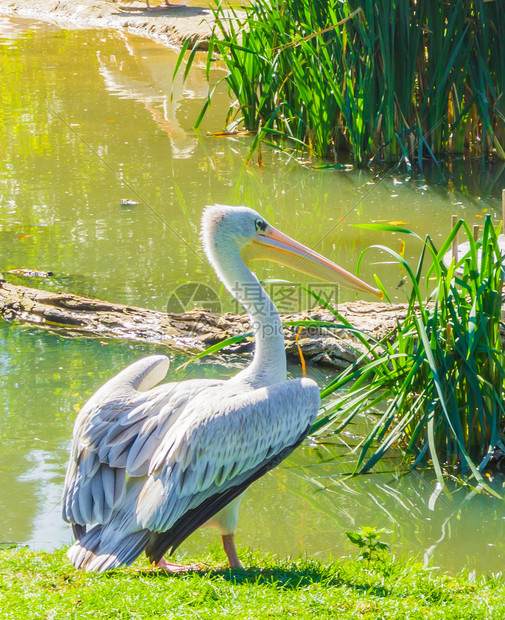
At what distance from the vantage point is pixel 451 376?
12.5ft

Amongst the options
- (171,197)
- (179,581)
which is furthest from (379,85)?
(179,581)

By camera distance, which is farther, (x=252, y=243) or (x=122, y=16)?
(x=122, y=16)

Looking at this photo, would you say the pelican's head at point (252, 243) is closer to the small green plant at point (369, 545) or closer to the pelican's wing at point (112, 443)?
the pelican's wing at point (112, 443)

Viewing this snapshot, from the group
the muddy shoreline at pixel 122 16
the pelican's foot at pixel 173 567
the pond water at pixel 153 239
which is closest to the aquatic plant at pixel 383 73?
the pond water at pixel 153 239

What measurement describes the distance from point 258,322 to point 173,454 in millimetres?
771

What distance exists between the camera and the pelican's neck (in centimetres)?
327

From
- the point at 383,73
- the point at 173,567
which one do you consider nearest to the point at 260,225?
the point at 173,567

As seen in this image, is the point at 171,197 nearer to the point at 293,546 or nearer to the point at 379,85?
the point at 379,85

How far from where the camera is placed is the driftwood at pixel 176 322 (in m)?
4.68

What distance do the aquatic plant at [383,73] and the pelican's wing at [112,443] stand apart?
4.62 meters

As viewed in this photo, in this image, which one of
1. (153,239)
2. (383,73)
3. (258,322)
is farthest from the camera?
(383,73)

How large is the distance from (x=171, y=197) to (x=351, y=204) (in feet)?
6.04

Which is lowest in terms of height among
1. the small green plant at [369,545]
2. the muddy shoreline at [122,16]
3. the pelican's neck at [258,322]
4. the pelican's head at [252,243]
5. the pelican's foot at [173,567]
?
the pelican's foot at [173,567]

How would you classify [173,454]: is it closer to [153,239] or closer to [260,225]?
[260,225]
